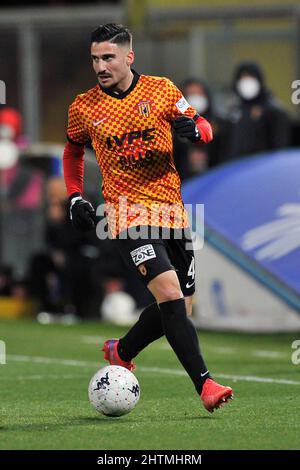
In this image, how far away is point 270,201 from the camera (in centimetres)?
1426

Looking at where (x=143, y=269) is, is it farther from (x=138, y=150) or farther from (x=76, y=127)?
(x=76, y=127)

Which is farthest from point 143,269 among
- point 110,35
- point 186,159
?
point 186,159

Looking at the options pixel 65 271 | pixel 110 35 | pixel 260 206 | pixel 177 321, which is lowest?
pixel 65 271

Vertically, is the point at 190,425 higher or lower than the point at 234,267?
higher

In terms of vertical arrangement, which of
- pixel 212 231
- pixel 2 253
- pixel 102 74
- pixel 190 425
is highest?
pixel 102 74

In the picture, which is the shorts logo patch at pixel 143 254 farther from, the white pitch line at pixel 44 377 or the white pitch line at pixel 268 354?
the white pitch line at pixel 268 354

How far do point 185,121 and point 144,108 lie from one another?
1.17 ft

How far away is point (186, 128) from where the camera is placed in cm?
808

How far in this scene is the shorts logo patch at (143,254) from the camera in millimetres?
8117

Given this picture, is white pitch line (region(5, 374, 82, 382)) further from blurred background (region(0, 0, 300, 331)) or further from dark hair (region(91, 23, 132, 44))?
blurred background (region(0, 0, 300, 331))

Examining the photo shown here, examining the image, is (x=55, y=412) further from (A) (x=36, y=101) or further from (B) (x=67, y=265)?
(A) (x=36, y=101)
